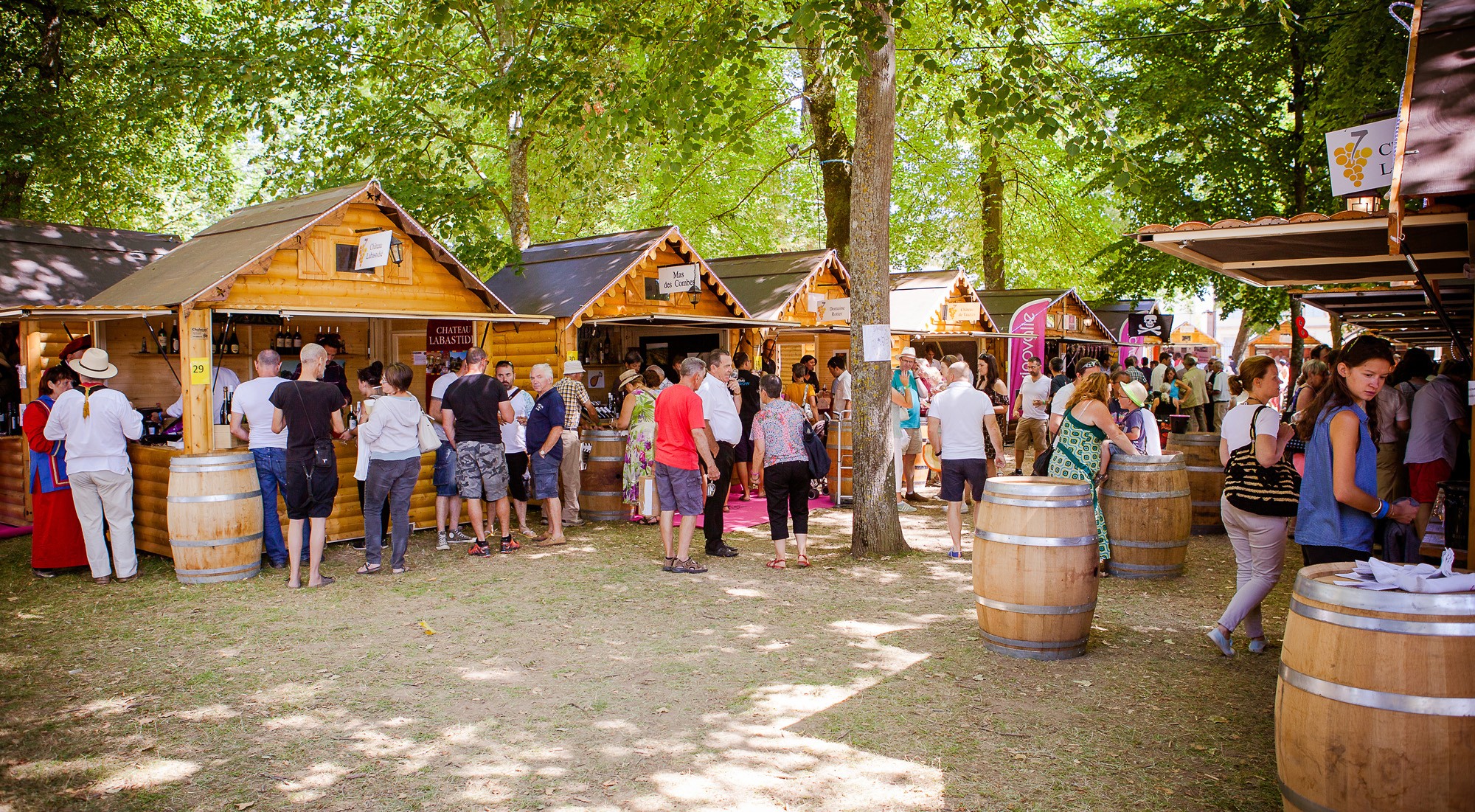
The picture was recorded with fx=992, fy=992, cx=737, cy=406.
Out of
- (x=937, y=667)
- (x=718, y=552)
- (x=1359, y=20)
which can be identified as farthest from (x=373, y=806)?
(x=1359, y=20)

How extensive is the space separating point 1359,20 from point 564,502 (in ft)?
29.1

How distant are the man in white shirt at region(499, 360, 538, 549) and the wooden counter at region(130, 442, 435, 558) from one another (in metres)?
0.75

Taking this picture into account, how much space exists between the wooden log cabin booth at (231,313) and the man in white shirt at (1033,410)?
18.4ft

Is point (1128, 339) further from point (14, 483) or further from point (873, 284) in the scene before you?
point (14, 483)

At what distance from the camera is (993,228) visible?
2234cm

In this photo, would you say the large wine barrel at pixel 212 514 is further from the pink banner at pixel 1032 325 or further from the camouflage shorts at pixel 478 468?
the pink banner at pixel 1032 325

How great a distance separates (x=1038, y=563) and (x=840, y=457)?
593 cm

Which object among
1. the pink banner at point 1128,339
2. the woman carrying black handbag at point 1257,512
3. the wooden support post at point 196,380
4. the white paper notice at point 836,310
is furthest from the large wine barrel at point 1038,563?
the pink banner at point 1128,339

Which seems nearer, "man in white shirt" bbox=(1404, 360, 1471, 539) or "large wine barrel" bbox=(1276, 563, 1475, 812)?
"large wine barrel" bbox=(1276, 563, 1475, 812)

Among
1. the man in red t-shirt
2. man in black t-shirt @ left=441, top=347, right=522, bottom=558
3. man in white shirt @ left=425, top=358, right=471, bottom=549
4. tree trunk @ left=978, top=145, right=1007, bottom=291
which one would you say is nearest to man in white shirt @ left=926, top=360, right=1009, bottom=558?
the man in red t-shirt

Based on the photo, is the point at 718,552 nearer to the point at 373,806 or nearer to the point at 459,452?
the point at 459,452

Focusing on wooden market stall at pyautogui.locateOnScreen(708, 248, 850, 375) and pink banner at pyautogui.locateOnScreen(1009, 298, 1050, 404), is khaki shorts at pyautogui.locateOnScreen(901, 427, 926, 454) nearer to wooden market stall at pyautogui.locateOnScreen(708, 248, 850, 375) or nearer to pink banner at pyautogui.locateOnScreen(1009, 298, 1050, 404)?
wooden market stall at pyautogui.locateOnScreen(708, 248, 850, 375)

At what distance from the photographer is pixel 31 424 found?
758 cm

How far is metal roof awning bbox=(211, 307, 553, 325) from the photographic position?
28.0ft
